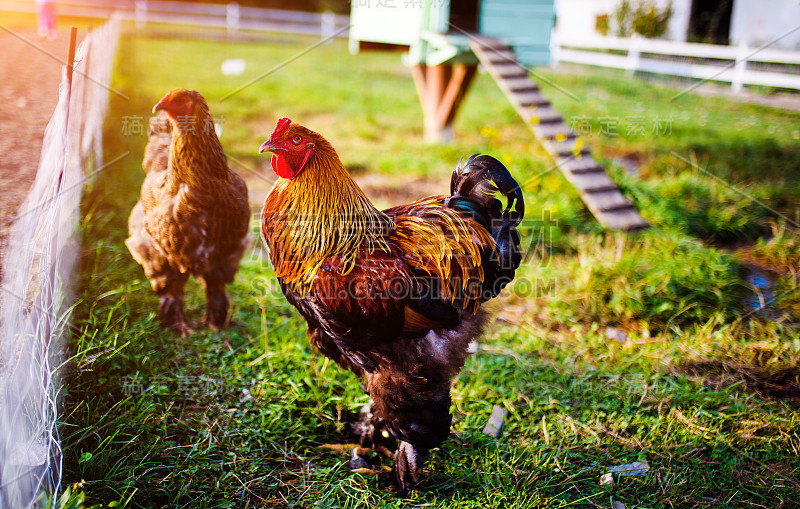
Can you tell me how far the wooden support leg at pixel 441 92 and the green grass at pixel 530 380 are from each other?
2.10 metres

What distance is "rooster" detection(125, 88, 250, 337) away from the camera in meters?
2.73

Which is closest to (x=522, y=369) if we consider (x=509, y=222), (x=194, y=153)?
(x=509, y=222)

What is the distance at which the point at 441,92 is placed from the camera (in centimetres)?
767

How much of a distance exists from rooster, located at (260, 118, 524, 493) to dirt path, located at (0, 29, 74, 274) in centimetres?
141

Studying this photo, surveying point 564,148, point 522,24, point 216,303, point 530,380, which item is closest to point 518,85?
point 564,148

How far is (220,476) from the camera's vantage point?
8.41 feet

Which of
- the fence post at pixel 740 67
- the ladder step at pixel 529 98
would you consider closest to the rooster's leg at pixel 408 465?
the ladder step at pixel 529 98

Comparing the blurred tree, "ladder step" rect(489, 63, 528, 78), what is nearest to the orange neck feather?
"ladder step" rect(489, 63, 528, 78)

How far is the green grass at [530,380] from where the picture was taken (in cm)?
260

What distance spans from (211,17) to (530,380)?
17.7 meters

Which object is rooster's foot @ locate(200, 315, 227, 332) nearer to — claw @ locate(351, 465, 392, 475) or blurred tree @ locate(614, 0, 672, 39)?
claw @ locate(351, 465, 392, 475)

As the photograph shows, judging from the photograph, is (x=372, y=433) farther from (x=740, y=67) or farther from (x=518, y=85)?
(x=740, y=67)

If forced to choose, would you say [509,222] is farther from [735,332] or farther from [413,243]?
[735,332]

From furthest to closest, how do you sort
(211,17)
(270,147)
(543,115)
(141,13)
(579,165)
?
1. (211,17)
2. (141,13)
3. (543,115)
4. (579,165)
5. (270,147)
